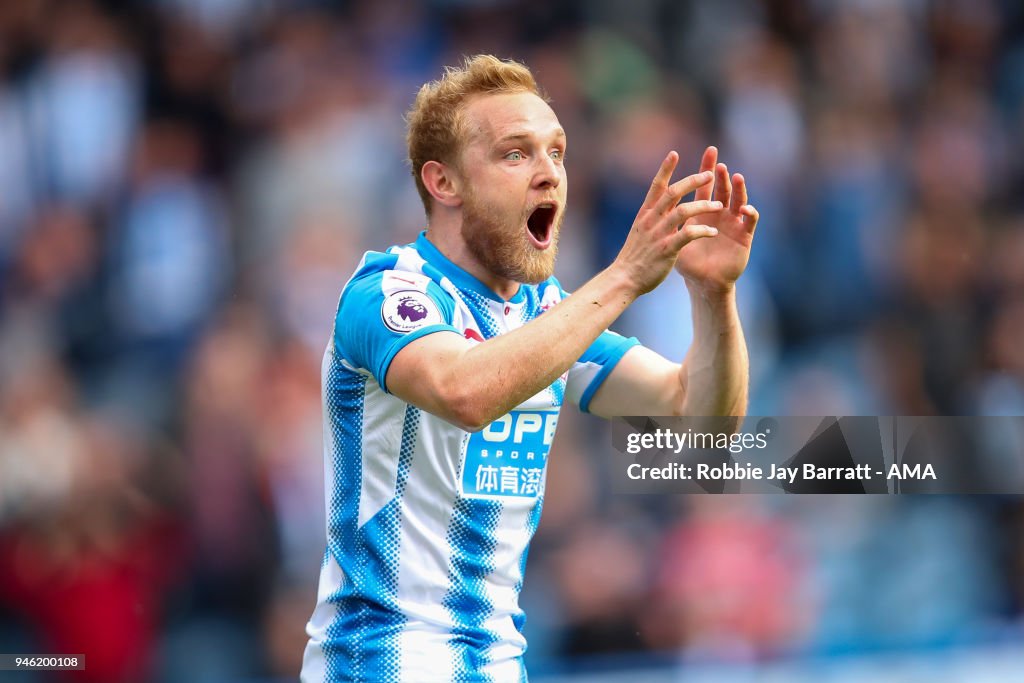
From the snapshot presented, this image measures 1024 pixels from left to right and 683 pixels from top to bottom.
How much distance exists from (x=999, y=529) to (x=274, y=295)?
16.0 feet

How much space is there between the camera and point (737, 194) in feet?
13.6

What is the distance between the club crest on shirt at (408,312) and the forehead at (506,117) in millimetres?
601

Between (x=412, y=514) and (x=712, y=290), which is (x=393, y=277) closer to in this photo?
(x=412, y=514)

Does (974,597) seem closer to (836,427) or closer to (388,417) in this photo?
(836,427)

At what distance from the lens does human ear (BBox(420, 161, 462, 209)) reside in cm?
415

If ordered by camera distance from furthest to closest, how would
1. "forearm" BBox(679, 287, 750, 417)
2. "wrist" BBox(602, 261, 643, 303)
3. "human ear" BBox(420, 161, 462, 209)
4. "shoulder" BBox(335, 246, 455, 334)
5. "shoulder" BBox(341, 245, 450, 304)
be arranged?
"forearm" BBox(679, 287, 750, 417) → "human ear" BBox(420, 161, 462, 209) → "shoulder" BBox(341, 245, 450, 304) → "shoulder" BBox(335, 246, 455, 334) → "wrist" BBox(602, 261, 643, 303)

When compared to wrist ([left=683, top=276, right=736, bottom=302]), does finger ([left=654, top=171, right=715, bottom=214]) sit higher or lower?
higher

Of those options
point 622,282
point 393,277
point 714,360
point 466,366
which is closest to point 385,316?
point 393,277

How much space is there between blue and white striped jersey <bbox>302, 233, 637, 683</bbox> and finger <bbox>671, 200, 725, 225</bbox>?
656 mm

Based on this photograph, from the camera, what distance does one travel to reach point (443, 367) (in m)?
3.47

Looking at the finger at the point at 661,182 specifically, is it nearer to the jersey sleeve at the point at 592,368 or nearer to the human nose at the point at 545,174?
the human nose at the point at 545,174

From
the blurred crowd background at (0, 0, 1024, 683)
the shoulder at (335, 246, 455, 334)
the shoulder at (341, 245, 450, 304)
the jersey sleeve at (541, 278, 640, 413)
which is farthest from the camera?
the blurred crowd background at (0, 0, 1024, 683)

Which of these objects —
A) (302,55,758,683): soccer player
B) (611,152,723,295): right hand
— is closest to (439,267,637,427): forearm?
(302,55,758,683): soccer player

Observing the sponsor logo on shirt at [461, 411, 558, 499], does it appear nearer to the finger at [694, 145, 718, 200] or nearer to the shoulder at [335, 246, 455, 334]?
the shoulder at [335, 246, 455, 334]
